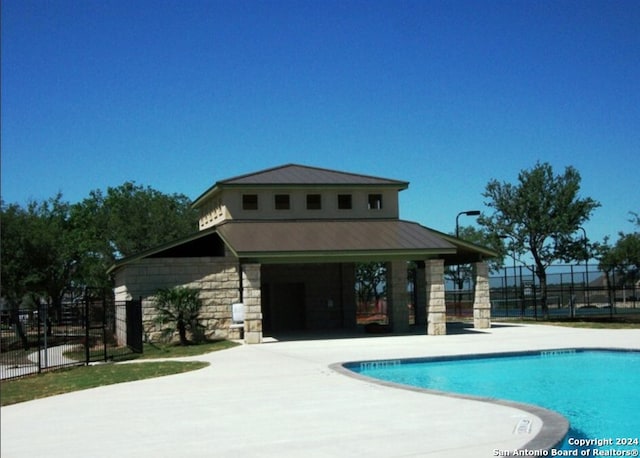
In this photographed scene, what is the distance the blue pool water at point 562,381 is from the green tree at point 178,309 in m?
9.60

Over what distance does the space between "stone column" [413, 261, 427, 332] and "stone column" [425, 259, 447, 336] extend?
613 centimetres

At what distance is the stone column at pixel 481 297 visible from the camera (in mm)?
29656

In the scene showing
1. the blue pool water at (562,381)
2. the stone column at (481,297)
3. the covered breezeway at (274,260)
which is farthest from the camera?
the stone column at (481,297)

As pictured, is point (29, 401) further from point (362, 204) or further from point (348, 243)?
point (362, 204)

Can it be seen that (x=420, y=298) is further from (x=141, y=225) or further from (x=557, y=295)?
(x=141, y=225)

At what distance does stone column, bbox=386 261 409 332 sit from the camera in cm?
2930

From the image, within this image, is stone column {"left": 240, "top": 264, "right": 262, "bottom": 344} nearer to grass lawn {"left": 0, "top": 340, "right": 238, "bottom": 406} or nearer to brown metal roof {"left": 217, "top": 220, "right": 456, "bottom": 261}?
brown metal roof {"left": 217, "top": 220, "right": 456, "bottom": 261}

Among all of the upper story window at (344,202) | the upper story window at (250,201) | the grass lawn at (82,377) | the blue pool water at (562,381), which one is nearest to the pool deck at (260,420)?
the grass lawn at (82,377)

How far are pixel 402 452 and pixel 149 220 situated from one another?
4781 cm

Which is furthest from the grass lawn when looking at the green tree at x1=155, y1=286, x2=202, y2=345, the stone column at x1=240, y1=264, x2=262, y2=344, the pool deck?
the stone column at x1=240, y1=264, x2=262, y2=344

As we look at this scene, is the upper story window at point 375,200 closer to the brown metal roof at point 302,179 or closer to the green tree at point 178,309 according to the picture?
the brown metal roof at point 302,179

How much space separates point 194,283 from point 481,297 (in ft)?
39.3

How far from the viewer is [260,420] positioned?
10078 mm

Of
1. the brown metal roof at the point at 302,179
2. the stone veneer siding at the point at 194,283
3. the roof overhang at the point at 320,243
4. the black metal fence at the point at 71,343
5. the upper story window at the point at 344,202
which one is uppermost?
the brown metal roof at the point at 302,179
